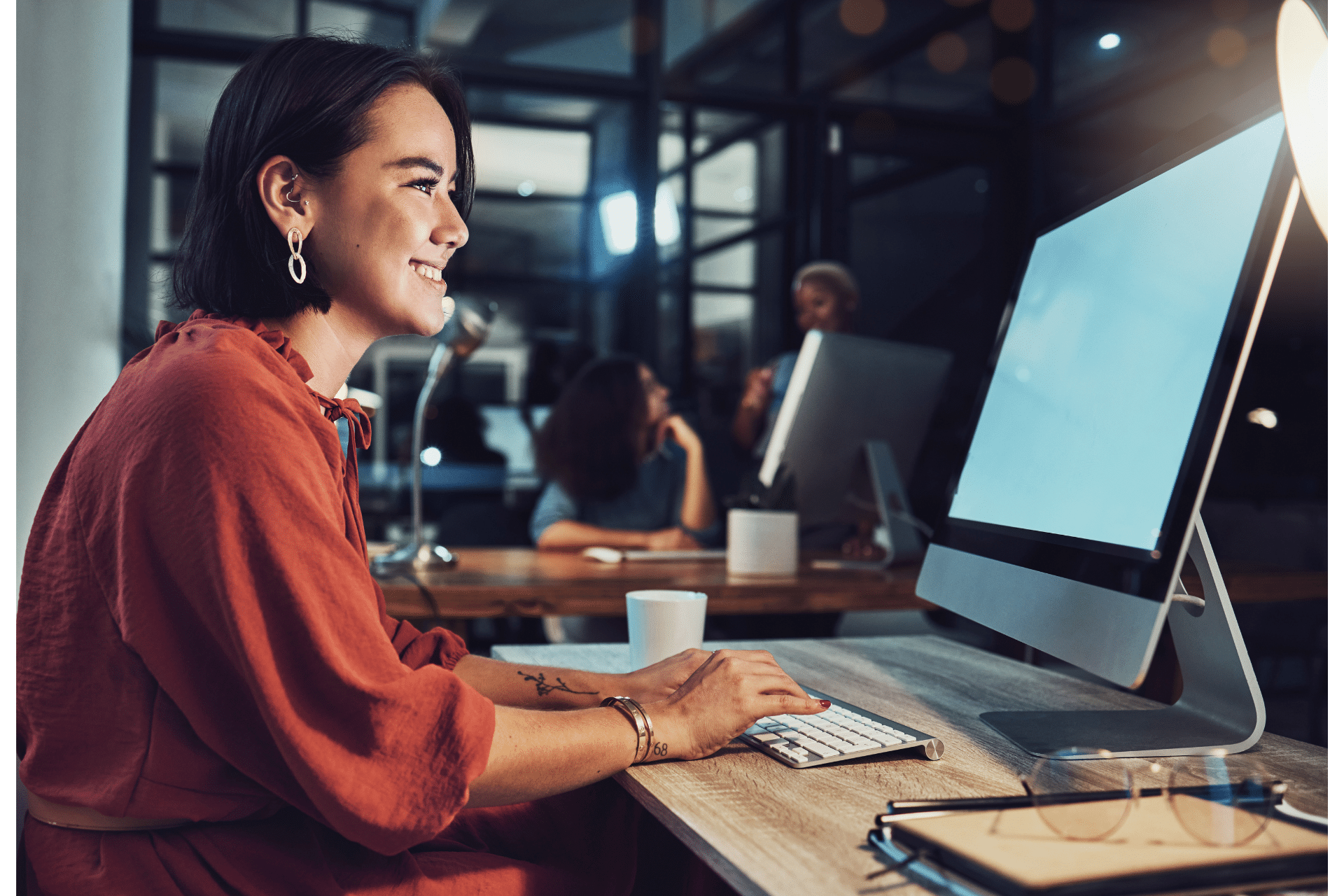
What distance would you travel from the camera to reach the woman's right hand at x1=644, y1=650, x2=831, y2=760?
2.73ft

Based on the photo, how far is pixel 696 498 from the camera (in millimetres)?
2926

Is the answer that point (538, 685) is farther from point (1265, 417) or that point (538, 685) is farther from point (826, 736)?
point (1265, 417)

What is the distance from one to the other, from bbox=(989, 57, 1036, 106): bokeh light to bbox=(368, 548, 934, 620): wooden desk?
3.75 meters

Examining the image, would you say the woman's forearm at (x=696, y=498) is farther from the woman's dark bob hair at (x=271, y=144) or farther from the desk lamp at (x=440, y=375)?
the woman's dark bob hair at (x=271, y=144)

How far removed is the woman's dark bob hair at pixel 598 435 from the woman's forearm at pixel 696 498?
159 millimetres

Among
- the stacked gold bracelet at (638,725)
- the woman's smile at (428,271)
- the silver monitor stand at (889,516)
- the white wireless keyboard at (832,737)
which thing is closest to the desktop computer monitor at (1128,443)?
the white wireless keyboard at (832,737)

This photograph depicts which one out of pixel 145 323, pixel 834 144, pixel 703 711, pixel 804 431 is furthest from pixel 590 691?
pixel 834 144

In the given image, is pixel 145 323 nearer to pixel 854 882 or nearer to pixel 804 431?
pixel 804 431

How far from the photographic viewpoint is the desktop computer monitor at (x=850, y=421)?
2084 mm

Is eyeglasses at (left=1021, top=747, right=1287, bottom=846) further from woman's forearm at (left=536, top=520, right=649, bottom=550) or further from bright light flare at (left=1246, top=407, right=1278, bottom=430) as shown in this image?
bright light flare at (left=1246, top=407, right=1278, bottom=430)

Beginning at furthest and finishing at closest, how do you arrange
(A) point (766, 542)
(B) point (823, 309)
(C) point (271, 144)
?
1. (B) point (823, 309)
2. (A) point (766, 542)
3. (C) point (271, 144)

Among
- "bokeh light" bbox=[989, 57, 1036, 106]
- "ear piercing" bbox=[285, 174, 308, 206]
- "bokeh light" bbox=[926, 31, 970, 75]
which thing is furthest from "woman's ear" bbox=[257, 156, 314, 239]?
"bokeh light" bbox=[989, 57, 1036, 106]

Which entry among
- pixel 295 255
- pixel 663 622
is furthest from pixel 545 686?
pixel 295 255

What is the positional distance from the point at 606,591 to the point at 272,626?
1200 mm
